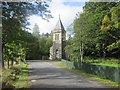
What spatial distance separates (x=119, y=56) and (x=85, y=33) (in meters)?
11.2

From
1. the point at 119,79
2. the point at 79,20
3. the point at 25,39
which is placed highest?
the point at 79,20

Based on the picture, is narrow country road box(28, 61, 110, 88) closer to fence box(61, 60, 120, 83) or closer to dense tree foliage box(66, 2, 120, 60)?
fence box(61, 60, 120, 83)

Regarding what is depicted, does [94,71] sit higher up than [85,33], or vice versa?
[85,33]

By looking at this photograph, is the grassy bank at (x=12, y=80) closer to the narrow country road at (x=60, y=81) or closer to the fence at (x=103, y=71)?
the narrow country road at (x=60, y=81)

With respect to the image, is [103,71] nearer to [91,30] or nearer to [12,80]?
[12,80]

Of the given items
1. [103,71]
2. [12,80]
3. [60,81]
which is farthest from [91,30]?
[12,80]

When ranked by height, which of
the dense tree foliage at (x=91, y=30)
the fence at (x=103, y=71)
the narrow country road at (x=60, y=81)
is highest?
the dense tree foliage at (x=91, y=30)

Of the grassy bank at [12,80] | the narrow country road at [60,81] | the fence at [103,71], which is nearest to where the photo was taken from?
the grassy bank at [12,80]

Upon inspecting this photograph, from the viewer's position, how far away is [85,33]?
44.9m

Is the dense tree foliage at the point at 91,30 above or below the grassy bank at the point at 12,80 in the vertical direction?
above

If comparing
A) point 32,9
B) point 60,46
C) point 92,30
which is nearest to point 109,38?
point 92,30

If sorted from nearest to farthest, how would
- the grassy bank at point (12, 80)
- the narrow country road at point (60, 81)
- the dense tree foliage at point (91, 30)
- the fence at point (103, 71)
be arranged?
the grassy bank at point (12, 80) < the narrow country road at point (60, 81) < the fence at point (103, 71) < the dense tree foliage at point (91, 30)

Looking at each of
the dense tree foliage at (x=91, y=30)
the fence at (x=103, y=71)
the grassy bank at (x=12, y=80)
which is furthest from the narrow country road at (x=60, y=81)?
the dense tree foliage at (x=91, y=30)

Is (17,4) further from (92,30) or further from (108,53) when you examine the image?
(108,53)
